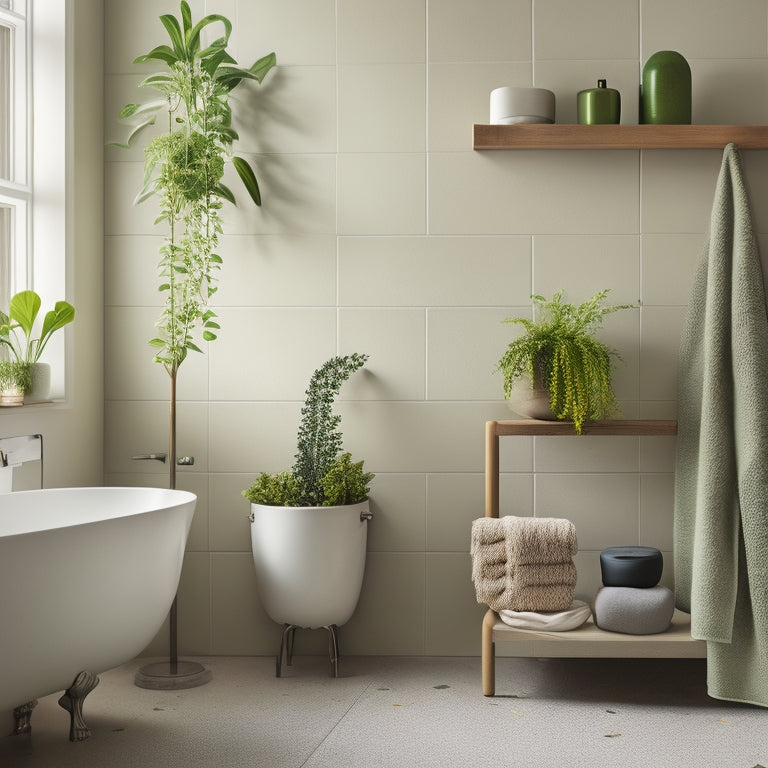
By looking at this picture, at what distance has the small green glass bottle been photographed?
260cm

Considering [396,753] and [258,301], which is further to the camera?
[258,301]

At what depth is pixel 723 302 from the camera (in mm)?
2451

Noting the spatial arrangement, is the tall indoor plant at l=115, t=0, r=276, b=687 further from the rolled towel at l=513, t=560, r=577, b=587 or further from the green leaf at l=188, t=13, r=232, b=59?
the rolled towel at l=513, t=560, r=577, b=587

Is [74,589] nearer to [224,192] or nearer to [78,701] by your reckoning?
[78,701]

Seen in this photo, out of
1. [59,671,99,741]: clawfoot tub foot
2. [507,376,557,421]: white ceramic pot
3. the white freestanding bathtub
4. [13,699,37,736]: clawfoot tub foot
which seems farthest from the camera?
[507,376,557,421]: white ceramic pot

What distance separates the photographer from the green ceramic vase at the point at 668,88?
2.58 meters

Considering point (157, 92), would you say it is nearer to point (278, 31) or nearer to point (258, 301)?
point (278, 31)

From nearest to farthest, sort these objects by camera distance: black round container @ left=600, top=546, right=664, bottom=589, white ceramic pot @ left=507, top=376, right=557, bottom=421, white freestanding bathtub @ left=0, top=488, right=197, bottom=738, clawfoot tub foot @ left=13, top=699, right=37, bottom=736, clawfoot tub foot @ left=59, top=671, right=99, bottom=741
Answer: white freestanding bathtub @ left=0, top=488, right=197, bottom=738, clawfoot tub foot @ left=59, top=671, right=99, bottom=741, clawfoot tub foot @ left=13, top=699, right=37, bottom=736, black round container @ left=600, top=546, right=664, bottom=589, white ceramic pot @ left=507, top=376, right=557, bottom=421

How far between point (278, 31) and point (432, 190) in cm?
68

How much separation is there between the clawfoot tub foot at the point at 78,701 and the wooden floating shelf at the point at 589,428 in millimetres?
1201

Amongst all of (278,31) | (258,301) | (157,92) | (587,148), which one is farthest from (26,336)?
(587,148)

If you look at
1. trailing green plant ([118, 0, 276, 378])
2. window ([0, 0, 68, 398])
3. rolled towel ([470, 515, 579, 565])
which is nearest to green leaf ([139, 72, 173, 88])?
trailing green plant ([118, 0, 276, 378])

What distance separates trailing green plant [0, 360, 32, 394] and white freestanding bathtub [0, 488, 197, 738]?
308 mm

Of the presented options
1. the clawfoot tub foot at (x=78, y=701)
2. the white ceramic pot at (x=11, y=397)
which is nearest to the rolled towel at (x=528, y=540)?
the clawfoot tub foot at (x=78, y=701)
